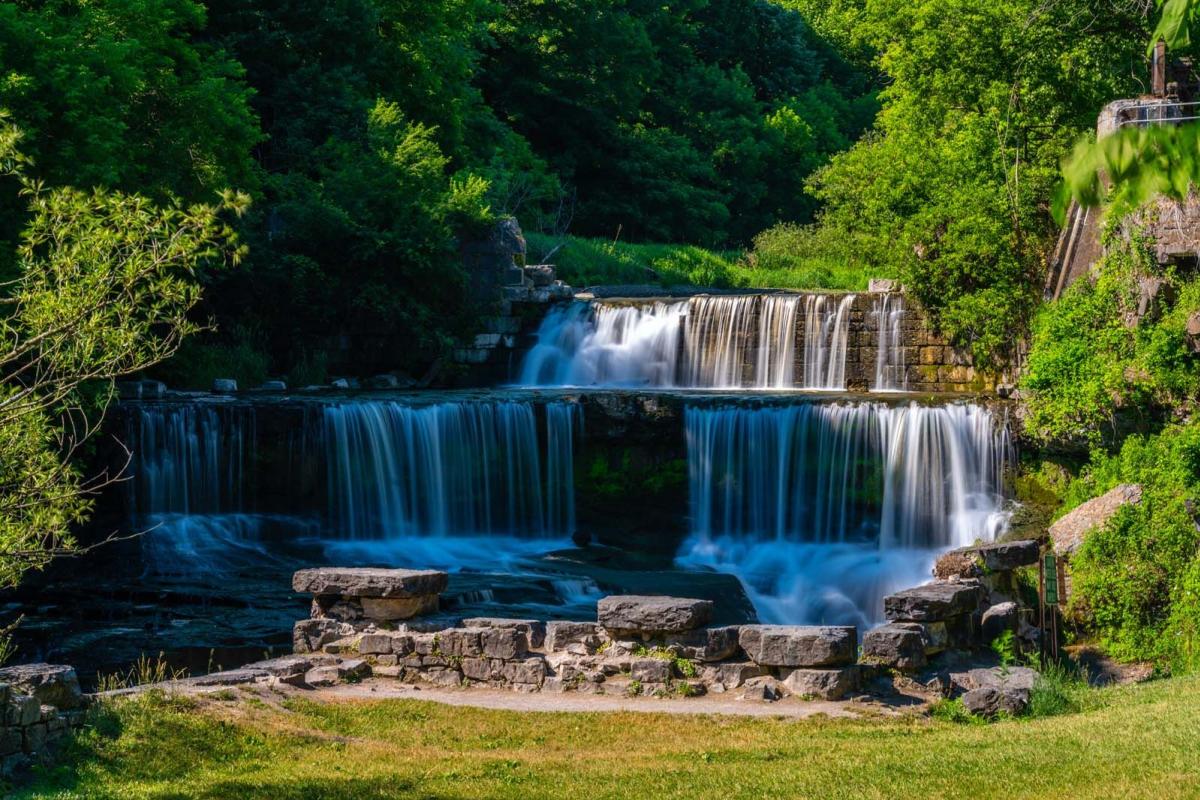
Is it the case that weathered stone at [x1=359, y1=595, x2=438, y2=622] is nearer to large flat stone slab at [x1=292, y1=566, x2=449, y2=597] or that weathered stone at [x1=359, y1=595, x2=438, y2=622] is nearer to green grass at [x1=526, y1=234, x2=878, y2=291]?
large flat stone slab at [x1=292, y1=566, x2=449, y2=597]

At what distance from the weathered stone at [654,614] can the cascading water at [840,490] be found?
25.0ft

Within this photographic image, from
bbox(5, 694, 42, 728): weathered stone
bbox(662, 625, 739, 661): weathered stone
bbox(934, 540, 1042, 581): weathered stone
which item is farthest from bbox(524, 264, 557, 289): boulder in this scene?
bbox(5, 694, 42, 728): weathered stone

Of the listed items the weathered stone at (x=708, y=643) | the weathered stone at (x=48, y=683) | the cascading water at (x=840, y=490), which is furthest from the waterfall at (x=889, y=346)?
the weathered stone at (x=48, y=683)

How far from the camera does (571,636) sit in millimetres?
14969

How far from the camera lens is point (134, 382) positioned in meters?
26.0

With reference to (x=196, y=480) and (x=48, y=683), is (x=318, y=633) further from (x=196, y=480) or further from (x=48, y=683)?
(x=196, y=480)

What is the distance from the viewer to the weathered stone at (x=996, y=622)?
54.3 ft

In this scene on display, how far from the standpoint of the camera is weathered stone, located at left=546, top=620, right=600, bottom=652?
14.9 meters

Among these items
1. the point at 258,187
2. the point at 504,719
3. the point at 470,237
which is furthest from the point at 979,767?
the point at 470,237

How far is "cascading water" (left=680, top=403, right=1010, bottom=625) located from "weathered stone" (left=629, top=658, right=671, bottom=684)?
7922mm

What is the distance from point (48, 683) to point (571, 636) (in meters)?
5.55

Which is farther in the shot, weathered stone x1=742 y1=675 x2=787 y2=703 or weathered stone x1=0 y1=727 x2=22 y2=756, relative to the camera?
weathered stone x1=742 y1=675 x2=787 y2=703

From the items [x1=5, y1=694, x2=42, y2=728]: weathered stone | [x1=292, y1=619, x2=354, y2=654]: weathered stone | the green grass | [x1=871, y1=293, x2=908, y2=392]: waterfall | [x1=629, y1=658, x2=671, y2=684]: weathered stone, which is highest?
the green grass

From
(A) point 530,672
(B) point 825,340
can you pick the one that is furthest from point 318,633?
(B) point 825,340
